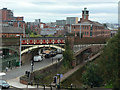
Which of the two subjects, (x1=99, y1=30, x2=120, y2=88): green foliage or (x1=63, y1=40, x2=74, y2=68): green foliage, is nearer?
(x1=99, y1=30, x2=120, y2=88): green foliage

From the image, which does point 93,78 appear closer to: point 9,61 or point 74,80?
point 74,80

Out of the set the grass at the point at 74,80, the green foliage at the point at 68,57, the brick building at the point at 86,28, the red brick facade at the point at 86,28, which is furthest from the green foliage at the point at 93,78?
the red brick facade at the point at 86,28

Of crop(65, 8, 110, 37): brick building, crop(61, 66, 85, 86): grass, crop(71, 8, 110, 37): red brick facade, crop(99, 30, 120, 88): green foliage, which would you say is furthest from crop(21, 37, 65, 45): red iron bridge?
crop(71, 8, 110, 37): red brick facade

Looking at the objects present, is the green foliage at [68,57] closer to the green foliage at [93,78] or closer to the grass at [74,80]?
the grass at [74,80]

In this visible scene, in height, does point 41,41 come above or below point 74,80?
above

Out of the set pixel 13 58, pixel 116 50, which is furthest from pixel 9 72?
pixel 116 50

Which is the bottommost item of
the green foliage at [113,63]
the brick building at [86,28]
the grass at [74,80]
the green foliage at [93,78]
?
the grass at [74,80]

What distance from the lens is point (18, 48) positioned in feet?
105

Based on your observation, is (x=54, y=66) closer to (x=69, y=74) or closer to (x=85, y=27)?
(x=69, y=74)

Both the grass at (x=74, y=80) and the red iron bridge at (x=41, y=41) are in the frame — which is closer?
the grass at (x=74, y=80)

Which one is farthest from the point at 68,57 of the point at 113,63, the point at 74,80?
the point at 113,63

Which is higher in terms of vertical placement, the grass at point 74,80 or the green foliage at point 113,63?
the green foliage at point 113,63

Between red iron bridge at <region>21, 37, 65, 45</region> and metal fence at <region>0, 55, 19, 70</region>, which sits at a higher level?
red iron bridge at <region>21, 37, 65, 45</region>

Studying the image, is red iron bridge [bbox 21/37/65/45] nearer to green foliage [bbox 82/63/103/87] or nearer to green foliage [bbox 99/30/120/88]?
green foliage [bbox 82/63/103/87]
